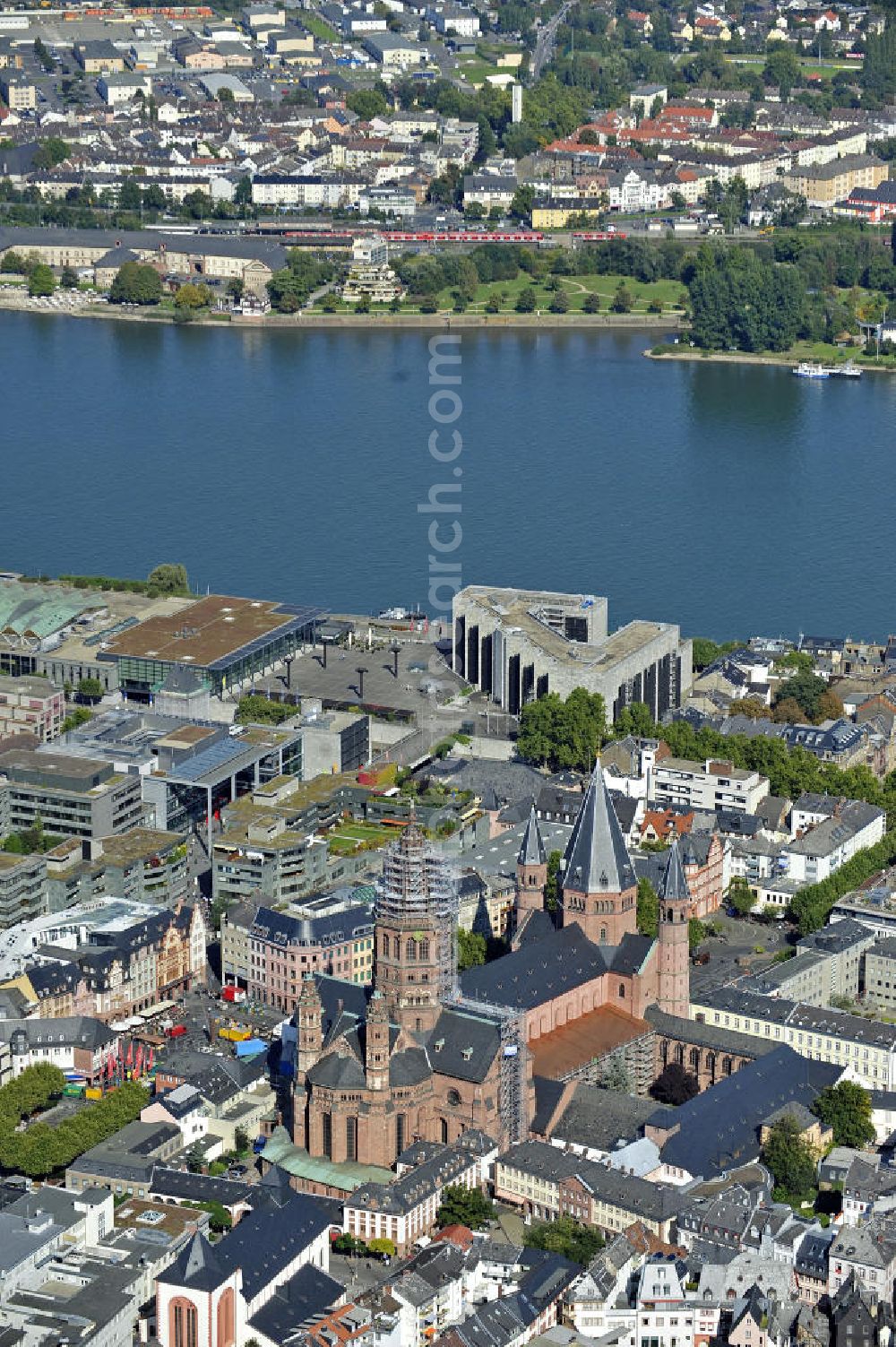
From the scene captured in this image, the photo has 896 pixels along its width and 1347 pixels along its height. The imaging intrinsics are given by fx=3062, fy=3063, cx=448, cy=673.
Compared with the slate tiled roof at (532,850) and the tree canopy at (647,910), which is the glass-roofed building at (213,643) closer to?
the tree canopy at (647,910)

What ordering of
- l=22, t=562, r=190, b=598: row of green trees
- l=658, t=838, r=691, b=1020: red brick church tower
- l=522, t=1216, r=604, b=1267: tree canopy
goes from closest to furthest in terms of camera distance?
l=522, t=1216, r=604, b=1267: tree canopy → l=658, t=838, r=691, b=1020: red brick church tower → l=22, t=562, r=190, b=598: row of green trees

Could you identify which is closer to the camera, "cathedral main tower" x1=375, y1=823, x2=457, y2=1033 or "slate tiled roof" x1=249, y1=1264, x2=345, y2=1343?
"slate tiled roof" x1=249, y1=1264, x2=345, y2=1343

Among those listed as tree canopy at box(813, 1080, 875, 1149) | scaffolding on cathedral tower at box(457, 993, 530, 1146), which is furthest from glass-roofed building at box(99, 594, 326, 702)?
tree canopy at box(813, 1080, 875, 1149)

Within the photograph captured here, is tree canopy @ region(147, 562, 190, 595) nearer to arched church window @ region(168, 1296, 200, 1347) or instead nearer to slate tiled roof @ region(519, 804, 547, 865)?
slate tiled roof @ region(519, 804, 547, 865)

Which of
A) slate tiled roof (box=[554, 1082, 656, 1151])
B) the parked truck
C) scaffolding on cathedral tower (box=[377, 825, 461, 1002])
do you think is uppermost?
scaffolding on cathedral tower (box=[377, 825, 461, 1002])

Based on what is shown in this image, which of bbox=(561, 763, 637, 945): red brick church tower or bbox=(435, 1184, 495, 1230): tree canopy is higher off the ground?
bbox=(561, 763, 637, 945): red brick church tower

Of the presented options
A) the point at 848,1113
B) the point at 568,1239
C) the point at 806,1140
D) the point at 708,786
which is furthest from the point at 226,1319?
the point at 708,786

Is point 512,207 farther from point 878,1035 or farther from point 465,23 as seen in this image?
point 878,1035

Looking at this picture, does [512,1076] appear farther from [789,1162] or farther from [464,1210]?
[789,1162]
